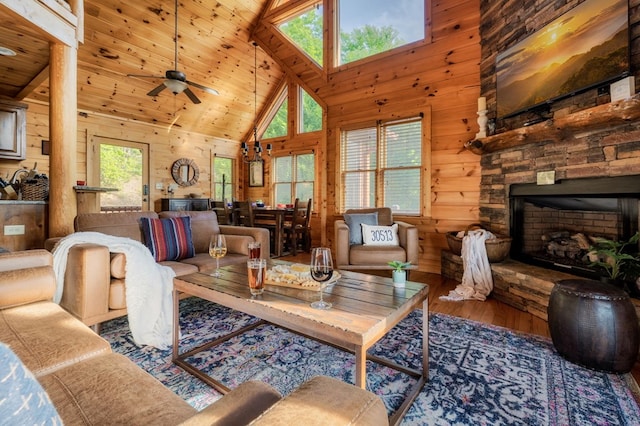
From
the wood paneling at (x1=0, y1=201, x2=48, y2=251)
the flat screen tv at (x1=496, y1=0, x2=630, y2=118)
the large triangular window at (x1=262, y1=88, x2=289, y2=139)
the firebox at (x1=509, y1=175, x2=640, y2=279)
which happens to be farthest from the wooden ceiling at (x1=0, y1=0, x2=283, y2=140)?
the firebox at (x1=509, y1=175, x2=640, y2=279)

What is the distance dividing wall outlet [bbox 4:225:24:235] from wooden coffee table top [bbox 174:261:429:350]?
1992mm

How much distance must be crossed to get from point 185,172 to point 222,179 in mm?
920

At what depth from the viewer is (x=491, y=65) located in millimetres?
3633

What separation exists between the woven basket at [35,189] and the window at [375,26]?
4316mm

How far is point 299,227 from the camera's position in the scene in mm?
5625

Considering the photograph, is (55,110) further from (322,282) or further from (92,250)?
(322,282)

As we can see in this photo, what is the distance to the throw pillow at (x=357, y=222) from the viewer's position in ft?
12.1

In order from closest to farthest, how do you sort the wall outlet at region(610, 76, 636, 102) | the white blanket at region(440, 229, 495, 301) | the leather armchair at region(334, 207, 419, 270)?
the wall outlet at region(610, 76, 636, 102), the white blanket at region(440, 229, 495, 301), the leather armchair at region(334, 207, 419, 270)

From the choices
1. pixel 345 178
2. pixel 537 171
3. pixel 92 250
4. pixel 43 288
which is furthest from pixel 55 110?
pixel 537 171

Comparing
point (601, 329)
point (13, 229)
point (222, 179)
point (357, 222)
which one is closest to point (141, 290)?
point (13, 229)

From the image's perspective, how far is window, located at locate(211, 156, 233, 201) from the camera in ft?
24.1

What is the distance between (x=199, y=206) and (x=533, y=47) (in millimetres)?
6071

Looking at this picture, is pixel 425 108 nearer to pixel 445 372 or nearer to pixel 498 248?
pixel 498 248

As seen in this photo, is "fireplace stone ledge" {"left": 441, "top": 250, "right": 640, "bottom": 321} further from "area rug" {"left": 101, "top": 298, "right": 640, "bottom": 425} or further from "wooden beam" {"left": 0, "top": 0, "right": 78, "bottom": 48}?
"wooden beam" {"left": 0, "top": 0, "right": 78, "bottom": 48}
